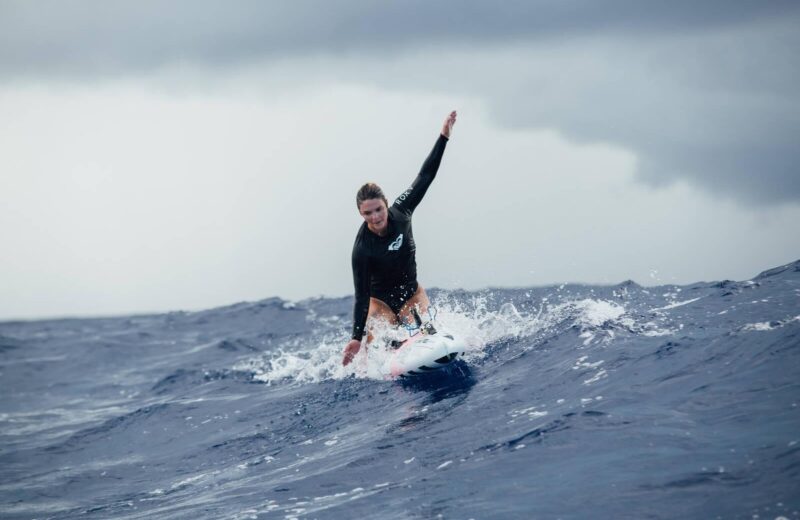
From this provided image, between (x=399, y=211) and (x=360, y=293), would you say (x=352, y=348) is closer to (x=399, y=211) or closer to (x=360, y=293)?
(x=360, y=293)

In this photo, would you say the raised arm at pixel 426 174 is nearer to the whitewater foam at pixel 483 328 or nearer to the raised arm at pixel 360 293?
the raised arm at pixel 360 293

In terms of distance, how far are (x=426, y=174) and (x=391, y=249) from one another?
1.15 meters

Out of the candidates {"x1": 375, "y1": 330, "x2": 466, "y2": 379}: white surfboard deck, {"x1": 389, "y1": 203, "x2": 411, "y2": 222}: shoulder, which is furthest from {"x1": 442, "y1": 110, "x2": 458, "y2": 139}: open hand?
{"x1": 375, "y1": 330, "x2": 466, "y2": 379}: white surfboard deck

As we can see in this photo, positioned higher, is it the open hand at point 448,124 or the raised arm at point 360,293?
the open hand at point 448,124

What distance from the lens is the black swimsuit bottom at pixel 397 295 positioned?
36.7 feet

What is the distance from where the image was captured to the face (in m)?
9.97

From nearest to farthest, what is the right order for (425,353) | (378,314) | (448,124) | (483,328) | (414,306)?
(425,353) → (448,124) → (414,306) → (378,314) → (483,328)

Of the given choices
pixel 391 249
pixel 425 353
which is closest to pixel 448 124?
pixel 391 249

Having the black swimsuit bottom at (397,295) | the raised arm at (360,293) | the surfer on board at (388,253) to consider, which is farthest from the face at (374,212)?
the black swimsuit bottom at (397,295)

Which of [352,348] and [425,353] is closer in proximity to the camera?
[425,353]

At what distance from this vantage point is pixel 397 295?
36.8ft

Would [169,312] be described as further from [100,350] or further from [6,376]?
[6,376]

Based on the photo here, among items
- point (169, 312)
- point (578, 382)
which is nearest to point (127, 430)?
point (578, 382)

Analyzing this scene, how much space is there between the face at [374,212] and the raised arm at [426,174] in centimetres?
62
